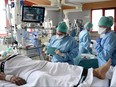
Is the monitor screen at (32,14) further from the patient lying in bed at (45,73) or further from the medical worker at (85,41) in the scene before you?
the medical worker at (85,41)

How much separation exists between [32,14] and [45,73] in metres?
1.31

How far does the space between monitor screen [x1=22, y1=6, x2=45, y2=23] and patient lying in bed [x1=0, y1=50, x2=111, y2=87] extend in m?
0.89

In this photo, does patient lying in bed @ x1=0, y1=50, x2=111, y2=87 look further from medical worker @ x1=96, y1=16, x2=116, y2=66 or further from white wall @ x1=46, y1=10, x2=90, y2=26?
white wall @ x1=46, y1=10, x2=90, y2=26

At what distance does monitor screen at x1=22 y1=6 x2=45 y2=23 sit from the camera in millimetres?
2624

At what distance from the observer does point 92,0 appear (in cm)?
523

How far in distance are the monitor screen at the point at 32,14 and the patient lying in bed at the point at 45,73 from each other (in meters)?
0.89

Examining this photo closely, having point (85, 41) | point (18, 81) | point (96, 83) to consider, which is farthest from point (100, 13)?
point (18, 81)

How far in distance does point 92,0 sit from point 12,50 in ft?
11.3

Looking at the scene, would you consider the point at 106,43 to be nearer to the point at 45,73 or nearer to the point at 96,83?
the point at 96,83

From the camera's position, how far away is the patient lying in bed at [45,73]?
4.88ft

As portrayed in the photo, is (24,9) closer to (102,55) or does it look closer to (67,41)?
(67,41)

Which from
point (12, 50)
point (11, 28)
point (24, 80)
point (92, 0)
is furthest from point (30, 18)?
point (92, 0)

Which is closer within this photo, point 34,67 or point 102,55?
point 34,67

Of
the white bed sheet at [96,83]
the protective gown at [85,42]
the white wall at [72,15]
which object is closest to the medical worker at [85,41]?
the protective gown at [85,42]
